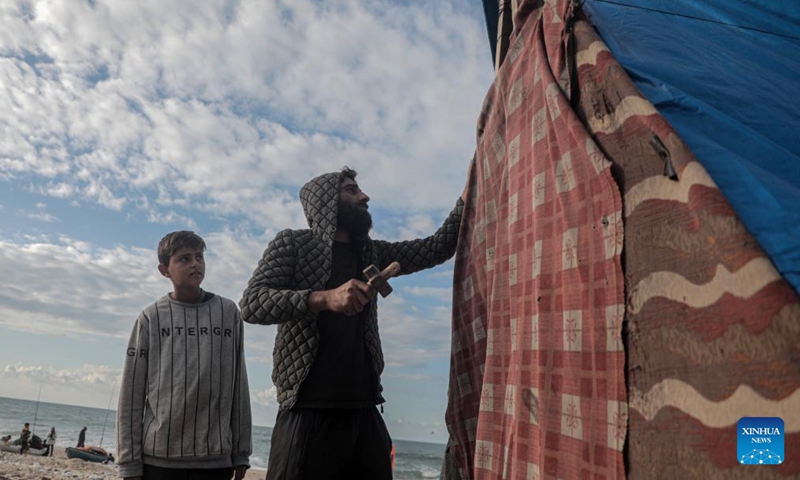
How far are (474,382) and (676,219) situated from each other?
112 centimetres

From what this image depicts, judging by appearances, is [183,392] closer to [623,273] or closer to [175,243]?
[175,243]

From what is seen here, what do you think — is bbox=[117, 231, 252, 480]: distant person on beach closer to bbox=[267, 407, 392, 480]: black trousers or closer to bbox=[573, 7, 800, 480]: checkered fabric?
bbox=[267, 407, 392, 480]: black trousers

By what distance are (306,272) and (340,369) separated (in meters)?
0.47

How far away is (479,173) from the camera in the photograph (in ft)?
7.48

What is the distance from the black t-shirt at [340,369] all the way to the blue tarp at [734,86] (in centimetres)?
160

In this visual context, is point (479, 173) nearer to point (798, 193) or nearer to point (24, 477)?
point (798, 193)

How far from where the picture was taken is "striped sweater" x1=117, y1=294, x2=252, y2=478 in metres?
2.84

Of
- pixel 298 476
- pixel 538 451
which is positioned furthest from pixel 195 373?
pixel 538 451

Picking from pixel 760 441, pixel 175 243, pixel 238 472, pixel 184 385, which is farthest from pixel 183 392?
pixel 760 441

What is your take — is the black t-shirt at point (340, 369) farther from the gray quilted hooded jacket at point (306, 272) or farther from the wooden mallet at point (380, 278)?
the wooden mallet at point (380, 278)

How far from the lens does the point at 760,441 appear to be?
1010 mm

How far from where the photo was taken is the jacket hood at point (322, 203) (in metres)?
2.81

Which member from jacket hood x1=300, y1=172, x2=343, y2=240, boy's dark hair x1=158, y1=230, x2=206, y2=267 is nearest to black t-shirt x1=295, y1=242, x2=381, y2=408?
Result: jacket hood x1=300, y1=172, x2=343, y2=240

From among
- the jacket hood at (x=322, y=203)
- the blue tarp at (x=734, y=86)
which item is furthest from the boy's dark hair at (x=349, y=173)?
the blue tarp at (x=734, y=86)
